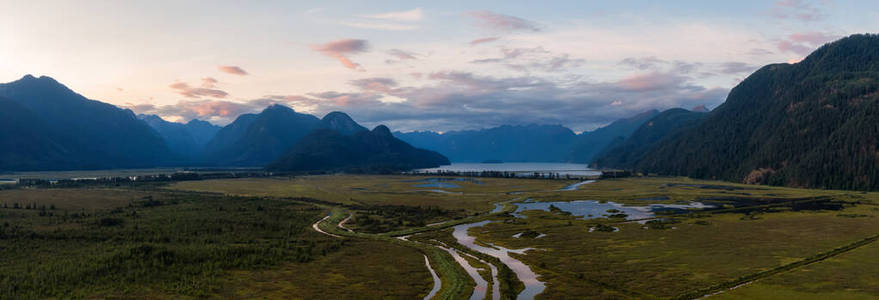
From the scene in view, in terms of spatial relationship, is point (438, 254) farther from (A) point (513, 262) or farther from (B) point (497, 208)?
(B) point (497, 208)

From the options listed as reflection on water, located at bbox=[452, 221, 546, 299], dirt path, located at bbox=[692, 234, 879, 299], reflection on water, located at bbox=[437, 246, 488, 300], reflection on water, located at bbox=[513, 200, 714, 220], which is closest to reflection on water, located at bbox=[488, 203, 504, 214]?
reflection on water, located at bbox=[513, 200, 714, 220]

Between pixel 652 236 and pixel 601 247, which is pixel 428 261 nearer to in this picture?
pixel 601 247

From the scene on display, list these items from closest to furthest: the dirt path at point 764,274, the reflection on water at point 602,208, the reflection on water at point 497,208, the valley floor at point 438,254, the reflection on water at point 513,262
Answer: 1. the dirt path at point 764,274
2. the valley floor at point 438,254
3. the reflection on water at point 513,262
4. the reflection on water at point 602,208
5. the reflection on water at point 497,208

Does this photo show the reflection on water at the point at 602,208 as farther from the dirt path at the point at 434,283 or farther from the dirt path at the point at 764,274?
the dirt path at the point at 434,283

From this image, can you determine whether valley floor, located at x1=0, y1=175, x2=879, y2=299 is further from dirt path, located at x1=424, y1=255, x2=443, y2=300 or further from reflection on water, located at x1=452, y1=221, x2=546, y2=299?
dirt path, located at x1=424, y1=255, x2=443, y2=300

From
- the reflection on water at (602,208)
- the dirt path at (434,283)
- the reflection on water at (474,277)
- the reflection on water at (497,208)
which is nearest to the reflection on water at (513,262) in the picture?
the reflection on water at (474,277)

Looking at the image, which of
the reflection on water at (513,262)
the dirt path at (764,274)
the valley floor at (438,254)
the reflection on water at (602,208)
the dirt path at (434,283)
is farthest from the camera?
the reflection on water at (602,208)

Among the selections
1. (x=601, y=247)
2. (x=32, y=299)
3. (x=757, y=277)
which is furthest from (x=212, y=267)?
(x=757, y=277)
